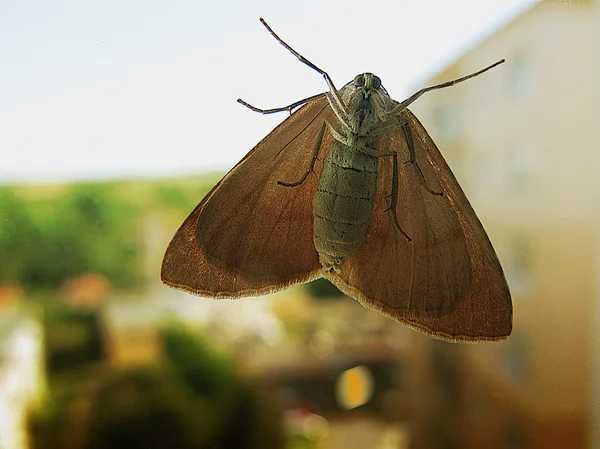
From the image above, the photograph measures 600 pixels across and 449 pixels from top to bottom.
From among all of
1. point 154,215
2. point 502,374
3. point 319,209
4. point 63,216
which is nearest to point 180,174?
point 154,215

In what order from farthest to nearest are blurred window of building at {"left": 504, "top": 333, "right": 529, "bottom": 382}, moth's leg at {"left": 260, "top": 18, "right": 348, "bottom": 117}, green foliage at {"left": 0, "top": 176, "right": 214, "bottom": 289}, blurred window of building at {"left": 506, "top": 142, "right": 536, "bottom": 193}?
1. blurred window of building at {"left": 504, "top": 333, "right": 529, "bottom": 382}
2. blurred window of building at {"left": 506, "top": 142, "right": 536, "bottom": 193}
3. green foliage at {"left": 0, "top": 176, "right": 214, "bottom": 289}
4. moth's leg at {"left": 260, "top": 18, "right": 348, "bottom": 117}

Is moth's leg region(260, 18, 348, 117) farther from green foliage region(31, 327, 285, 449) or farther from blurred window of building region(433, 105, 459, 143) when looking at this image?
green foliage region(31, 327, 285, 449)

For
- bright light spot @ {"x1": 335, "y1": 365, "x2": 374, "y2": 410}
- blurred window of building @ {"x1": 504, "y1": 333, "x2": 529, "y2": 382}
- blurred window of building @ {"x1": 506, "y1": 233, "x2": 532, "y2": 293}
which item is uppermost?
blurred window of building @ {"x1": 506, "y1": 233, "x2": 532, "y2": 293}

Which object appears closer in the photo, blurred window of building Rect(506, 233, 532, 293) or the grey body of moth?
the grey body of moth

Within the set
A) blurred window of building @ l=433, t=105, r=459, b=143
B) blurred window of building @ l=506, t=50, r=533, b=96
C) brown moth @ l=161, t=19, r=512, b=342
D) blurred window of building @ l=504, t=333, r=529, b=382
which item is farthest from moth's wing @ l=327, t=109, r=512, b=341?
blurred window of building @ l=504, t=333, r=529, b=382

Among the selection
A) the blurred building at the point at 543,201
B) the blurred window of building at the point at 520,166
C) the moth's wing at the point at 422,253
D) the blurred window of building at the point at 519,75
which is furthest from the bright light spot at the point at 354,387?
the moth's wing at the point at 422,253

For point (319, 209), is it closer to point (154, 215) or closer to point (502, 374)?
point (154, 215)

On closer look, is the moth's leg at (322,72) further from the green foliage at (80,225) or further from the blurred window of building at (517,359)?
the blurred window of building at (517,359)
